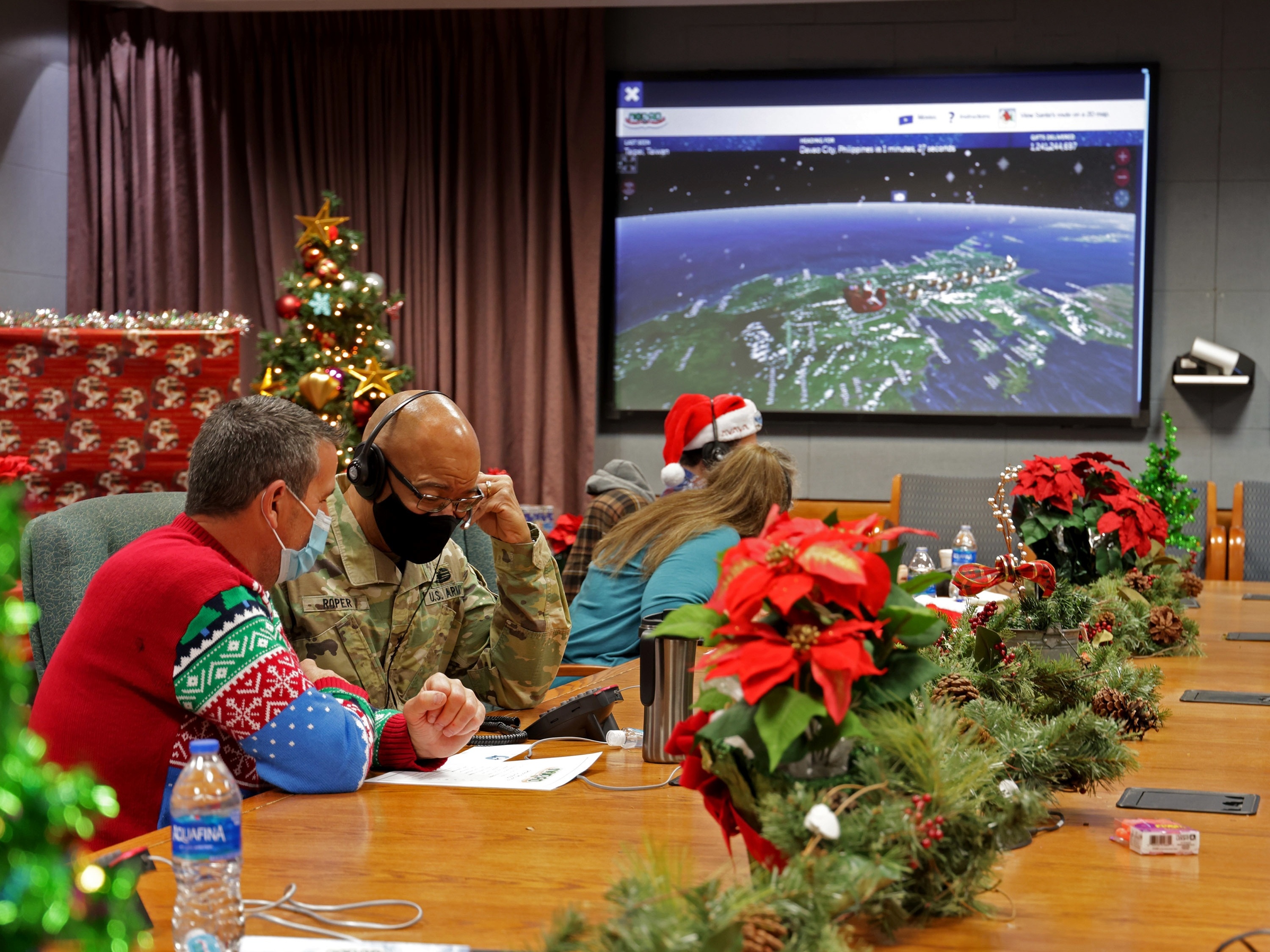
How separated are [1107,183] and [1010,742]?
4685 millimetres

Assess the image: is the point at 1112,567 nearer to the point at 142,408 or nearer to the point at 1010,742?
the point at 1010,742

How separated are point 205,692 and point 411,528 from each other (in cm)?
67

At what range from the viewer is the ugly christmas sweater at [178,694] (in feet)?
4.36

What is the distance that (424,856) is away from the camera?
1102 mm

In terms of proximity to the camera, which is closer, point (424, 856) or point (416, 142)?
point (424, 856)

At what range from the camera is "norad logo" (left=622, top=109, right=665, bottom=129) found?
5574 millimetres

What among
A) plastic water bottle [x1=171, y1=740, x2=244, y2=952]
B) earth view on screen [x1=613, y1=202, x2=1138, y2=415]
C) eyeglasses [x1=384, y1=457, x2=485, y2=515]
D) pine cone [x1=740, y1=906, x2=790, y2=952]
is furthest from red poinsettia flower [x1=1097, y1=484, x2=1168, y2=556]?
earth view on screen [x1=613, y1=202, x2=1138, y2=415]

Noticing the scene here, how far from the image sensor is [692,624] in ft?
3.03

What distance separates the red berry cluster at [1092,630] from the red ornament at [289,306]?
4.15 m

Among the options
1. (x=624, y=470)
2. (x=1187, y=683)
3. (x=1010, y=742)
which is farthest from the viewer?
(x=624, y=470)

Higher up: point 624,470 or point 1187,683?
point 624,470

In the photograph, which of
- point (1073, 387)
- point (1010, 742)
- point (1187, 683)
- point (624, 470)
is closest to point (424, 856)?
point (1010, 742)

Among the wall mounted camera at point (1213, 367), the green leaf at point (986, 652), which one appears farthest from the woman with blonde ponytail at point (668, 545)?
the wall mounted camera at point (1213, 367)

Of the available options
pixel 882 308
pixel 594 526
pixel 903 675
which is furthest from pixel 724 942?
pixel 882 308
